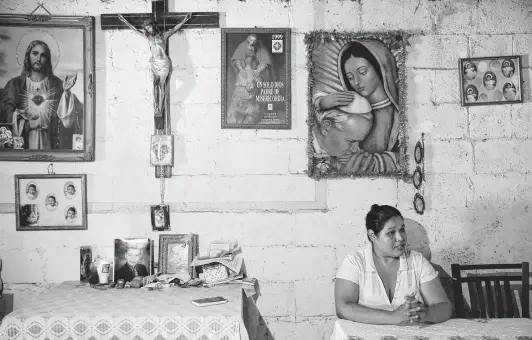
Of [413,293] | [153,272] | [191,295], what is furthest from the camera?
[153,272]

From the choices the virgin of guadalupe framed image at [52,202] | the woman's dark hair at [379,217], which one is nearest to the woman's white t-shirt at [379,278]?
the woman's dark hair at [379,217]

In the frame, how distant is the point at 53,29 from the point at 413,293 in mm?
3347

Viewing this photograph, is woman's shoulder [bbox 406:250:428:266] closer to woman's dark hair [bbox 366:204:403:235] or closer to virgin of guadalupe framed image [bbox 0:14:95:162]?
woman's dark hair [bbox 366:204:403:235]

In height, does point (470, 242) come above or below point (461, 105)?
below

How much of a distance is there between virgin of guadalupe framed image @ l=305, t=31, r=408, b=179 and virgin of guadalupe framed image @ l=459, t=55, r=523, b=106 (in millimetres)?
534

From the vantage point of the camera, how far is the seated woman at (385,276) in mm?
2715

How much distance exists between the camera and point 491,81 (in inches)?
143

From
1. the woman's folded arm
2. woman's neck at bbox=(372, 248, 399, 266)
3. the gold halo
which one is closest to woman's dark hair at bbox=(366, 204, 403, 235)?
woman's neck at bbox=(372, 248, 399, 266)

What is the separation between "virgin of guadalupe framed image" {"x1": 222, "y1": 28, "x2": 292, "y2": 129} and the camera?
356 cm

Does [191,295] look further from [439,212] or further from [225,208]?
[439,212]

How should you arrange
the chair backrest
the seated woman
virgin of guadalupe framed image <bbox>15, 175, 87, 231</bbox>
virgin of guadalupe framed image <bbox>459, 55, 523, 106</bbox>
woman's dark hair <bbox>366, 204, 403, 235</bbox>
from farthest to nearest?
virgin of guadalupe framed image <bbox>459, 55, 523, 106</bbox>, virgin of guadalupe framed image <bbox>15, 175, 87, 231</bbox>, the chair backrest, woman's dark hair <bbox>366, 204, 403, 235</bbox>, the seated woman

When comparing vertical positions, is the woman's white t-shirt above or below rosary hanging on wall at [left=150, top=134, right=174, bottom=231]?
below

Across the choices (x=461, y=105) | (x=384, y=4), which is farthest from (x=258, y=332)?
(x=384, y=4)

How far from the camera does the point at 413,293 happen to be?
2.74m
